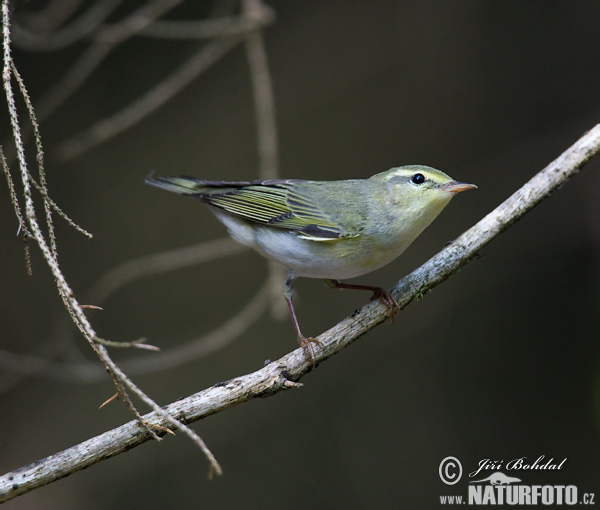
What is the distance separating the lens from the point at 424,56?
552 cm

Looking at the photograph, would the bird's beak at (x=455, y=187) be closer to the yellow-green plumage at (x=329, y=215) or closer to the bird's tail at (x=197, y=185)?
the yellow-green plumage at (x=329, y=215)

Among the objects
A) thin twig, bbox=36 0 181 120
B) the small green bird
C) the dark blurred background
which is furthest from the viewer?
the dark blurred background

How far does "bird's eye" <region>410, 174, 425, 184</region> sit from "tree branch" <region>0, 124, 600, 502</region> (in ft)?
1.50

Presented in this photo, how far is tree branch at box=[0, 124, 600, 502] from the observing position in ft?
7.68

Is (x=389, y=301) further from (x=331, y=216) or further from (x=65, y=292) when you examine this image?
(x=65, y=292)

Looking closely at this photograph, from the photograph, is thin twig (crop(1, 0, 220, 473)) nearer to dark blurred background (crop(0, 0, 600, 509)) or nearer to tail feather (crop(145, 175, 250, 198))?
tail feather (crop(145, 175, 250, 198))

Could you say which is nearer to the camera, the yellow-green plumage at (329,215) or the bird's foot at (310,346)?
the bird's foot at (310,346)

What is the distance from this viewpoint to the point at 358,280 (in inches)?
213

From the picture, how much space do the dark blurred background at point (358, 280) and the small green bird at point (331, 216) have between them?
6.17 feet

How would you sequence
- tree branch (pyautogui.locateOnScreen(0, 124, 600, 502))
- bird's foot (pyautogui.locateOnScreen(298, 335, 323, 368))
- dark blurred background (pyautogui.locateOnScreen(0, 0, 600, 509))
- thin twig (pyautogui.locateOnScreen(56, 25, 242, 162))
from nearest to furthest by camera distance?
tree branch (pyautogui.locateOnScreen(0, 124, 600, 502))
bird's foot (pyautogui.locateOnScreen(298, 335, 323, 368))
thin twig (pyautogui.locateOnScreen(56, 25, 242, 162))
dark blurred background (pyautogui.locateOnScreen(0, 0, 600, 509))

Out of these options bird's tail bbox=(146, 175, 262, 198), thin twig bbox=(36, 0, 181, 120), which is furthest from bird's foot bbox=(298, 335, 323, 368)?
thin twig bbox=(36, 0, 181, 120)

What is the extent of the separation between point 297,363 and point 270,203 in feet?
4.33

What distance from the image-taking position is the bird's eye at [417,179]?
318cm

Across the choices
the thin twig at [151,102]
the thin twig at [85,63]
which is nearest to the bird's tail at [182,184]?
the thin twig at [151,102]
